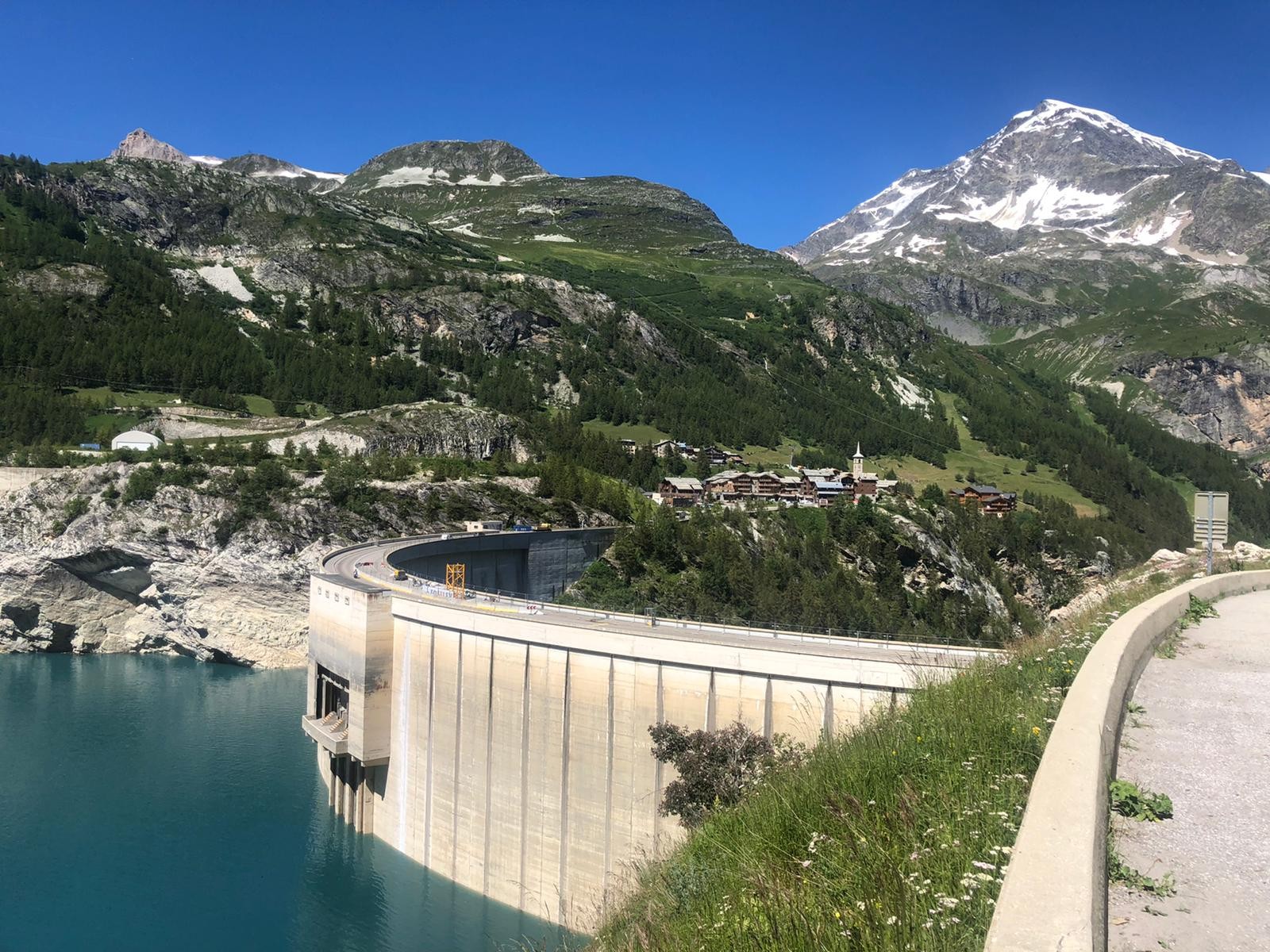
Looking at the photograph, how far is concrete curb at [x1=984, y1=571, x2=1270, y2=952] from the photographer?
4.97m


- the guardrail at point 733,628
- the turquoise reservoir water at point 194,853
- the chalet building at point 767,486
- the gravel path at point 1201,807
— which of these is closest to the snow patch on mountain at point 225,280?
the chalet building at point 767,486

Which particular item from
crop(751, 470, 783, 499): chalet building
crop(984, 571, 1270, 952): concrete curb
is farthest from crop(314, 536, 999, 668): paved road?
crop(751, 470, 783, 499): chalet building

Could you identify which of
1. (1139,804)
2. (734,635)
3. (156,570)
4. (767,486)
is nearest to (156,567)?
(156,570)

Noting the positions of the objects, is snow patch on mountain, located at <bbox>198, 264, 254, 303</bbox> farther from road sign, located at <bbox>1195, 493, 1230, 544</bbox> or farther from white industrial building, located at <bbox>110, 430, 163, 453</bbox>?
road sign, located at <bbox>1195, 493, 1230, 544</bbox>

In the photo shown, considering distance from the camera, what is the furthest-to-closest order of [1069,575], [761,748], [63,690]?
[1069,575] → [63,690] → [761,748]

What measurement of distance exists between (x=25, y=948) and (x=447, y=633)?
66.2 ft

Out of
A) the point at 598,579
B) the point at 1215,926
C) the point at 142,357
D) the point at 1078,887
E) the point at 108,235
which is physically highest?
the point at 108,235

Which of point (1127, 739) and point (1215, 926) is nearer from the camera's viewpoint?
point (1215, 926)

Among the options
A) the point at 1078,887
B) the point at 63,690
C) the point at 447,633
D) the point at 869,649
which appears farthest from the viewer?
the point at 63,690

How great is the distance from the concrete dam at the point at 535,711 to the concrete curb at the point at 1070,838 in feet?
40.6

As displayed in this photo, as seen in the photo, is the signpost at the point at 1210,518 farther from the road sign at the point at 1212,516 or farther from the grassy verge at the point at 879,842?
the grassy verge at the point at 879,842

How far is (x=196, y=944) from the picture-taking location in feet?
107

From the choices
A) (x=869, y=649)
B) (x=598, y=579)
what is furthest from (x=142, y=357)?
(x=869, y=649)

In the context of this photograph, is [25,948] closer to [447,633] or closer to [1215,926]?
[447,633]
